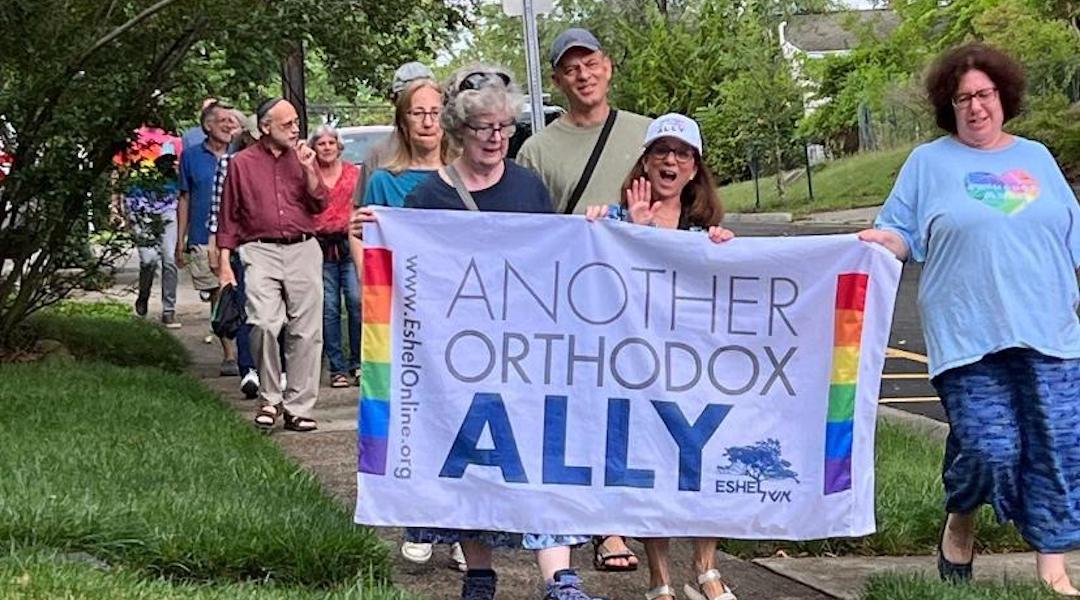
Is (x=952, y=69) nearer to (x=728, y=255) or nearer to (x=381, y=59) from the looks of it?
(x=728, y=255)

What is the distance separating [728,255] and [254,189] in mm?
3851

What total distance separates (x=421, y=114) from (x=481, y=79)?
100cm

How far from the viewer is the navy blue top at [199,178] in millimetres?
11250

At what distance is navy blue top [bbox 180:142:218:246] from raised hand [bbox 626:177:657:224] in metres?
6.20

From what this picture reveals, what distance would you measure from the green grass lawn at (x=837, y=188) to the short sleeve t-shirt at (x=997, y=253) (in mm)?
33516

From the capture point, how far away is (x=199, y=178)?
11.3m

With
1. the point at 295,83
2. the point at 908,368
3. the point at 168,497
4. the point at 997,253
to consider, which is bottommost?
the point at 908,368

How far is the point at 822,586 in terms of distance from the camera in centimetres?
571

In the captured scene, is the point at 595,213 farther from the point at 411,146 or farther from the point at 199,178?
the point at 199,178

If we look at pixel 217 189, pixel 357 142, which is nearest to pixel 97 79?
pixel 217 189

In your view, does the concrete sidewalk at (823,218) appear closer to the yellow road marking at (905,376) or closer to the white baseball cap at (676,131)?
the yellow road marking at (905,376)

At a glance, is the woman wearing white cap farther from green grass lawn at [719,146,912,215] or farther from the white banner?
green grass lawn at [719,146,912,215]

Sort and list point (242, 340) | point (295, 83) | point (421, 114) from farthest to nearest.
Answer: point (295, 83) < point (242, 340) < point (421, 114)

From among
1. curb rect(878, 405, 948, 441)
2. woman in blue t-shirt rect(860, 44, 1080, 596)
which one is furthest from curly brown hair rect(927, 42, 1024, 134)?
curb rect(878, 405, 948, 441)
